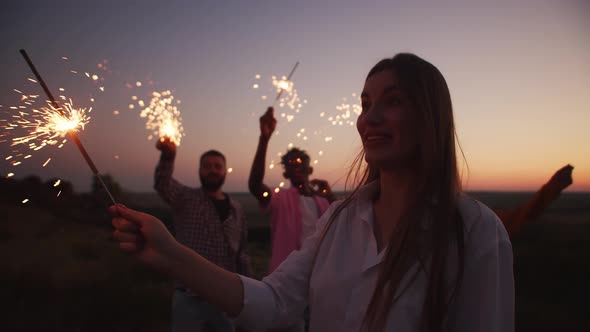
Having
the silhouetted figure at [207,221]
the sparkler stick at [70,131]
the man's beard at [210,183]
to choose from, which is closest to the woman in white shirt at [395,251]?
the sparkler stick at [70,131]

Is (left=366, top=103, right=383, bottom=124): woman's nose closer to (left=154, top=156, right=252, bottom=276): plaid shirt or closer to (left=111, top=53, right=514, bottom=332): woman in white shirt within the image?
(left=111, top=53, right=514, bottom=332): woman in white shirt

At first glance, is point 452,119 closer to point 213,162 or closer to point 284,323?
point 284,323

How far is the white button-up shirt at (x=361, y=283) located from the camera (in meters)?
1.44

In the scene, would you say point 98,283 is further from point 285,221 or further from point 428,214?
point 428,214

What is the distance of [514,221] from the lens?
4141 mm

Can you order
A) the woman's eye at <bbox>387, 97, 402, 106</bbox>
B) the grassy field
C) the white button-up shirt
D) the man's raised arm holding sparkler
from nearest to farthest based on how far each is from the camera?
the white button-up shirt, the woman's eye at <bbox>387, 97, 402, 106</bbox>, the man's raised arm holding sparkler, the grassy field

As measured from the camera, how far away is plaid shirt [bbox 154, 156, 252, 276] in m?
5.10

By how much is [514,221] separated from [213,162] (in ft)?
12.9

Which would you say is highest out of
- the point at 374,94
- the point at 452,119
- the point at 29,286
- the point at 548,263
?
the point at 374,94

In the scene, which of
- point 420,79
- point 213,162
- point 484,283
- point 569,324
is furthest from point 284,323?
point 569,324

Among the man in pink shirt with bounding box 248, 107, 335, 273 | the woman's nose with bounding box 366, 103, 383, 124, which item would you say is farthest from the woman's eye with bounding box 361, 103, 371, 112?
the man in pink shirt with bounding box 248, 107, 335, 273

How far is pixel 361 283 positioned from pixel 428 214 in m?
0.42

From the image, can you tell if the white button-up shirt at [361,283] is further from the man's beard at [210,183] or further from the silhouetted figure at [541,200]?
the man's beard at [210,183]

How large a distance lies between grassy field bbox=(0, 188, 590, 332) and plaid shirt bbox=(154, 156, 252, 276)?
0.87 m
